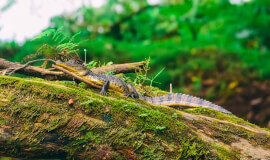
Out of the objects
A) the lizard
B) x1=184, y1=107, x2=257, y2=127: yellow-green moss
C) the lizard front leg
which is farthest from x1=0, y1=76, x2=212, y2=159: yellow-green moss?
x1=184, y1=107, x2=257, y2=127: yellow-green moss

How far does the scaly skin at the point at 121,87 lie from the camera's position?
184 inches

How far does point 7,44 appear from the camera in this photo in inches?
295

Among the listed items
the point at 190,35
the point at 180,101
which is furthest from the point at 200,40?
the point at 180,101

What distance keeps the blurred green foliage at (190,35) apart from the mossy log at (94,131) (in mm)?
3899

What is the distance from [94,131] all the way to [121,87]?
4.95ft

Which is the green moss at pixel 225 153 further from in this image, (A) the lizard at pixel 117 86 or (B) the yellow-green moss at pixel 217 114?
(A) the lizard at pixel 117 86

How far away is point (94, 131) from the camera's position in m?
3.53

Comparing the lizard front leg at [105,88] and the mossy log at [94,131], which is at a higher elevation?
the lizard front leg at [105,88]

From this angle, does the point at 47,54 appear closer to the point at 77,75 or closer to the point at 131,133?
the point at 77,75

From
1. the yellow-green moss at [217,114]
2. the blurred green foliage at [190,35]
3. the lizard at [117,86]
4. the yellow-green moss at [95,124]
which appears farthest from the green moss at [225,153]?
the blurred green foliage at [190,35]

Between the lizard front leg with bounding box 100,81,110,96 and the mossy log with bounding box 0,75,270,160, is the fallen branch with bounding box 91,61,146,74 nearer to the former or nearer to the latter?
the lizard front leg with bounding box 100,81,110,96

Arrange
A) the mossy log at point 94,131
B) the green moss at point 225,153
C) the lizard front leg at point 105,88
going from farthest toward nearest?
1. the lizard front leg at point 105,88
2. the green moss at point 225,153
3. the mossy log at point 94,131

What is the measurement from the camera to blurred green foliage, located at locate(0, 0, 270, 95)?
887 cm

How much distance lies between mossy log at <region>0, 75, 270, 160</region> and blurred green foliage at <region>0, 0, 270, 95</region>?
12.8 feet
